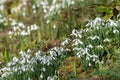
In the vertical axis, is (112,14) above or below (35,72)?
above

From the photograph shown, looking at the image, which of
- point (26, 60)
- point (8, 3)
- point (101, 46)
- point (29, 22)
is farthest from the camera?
point (8, 3)

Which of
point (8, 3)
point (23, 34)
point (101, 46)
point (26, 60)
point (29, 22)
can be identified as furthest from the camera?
point (8, 3)

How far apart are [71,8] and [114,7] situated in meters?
1.99

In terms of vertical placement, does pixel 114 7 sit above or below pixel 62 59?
above

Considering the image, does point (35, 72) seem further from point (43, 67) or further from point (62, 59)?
point (62, 59)

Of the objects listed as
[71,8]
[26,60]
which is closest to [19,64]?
[26,60]

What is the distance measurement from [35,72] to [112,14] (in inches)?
97.1

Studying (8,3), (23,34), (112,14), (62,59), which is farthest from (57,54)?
(8,3)

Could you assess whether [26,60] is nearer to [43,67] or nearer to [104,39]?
[43,67]

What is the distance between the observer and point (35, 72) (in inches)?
240

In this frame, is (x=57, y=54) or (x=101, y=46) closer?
(x=101, y=46)

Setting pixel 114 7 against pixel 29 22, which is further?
pixel 29 22

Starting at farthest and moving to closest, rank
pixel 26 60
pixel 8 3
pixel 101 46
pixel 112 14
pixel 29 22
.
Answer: pixel 8 3 → pixel 29 22 → pixel 112 14 → pixel 26 60 → pixel 101 46

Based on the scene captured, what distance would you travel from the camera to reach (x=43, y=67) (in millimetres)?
6078
